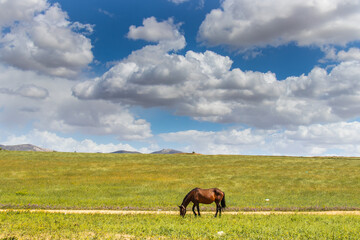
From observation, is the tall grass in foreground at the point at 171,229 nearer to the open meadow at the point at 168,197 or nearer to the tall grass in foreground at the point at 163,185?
the open meadow at the point at 168,197

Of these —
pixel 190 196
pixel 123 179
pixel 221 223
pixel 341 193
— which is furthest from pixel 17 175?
pixel 341 193

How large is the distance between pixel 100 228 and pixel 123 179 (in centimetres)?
3454

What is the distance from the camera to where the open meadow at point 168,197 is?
1617 cm

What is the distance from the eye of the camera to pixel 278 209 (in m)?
26.8

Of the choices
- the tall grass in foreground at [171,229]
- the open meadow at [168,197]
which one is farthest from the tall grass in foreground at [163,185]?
the tall grass in foreground at [171,229]

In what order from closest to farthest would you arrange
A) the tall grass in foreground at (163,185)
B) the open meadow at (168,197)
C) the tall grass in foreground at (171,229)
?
the tall grass in foreground at (171,229), the open meadow at (168,197), the tall grass in foreground at (163,185)

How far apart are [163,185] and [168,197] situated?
11.7 meters

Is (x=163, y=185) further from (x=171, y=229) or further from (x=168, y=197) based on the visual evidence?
(x=171, y=229)

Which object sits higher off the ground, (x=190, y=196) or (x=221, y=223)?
(x=190, y=196)

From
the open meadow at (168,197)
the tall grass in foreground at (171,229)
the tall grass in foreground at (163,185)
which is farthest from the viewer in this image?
the tall grass in foreground at (163,185)

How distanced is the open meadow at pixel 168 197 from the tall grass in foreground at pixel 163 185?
111 mm

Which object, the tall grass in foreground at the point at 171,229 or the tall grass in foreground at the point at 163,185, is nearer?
the tall grass in foreground at the point at 171,229

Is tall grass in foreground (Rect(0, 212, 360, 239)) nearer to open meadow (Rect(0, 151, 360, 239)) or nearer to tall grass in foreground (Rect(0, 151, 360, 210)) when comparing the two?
open meadow (Rect(0, 151, 360, 239))

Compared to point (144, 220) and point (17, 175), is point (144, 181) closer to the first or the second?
point (17, 175)
